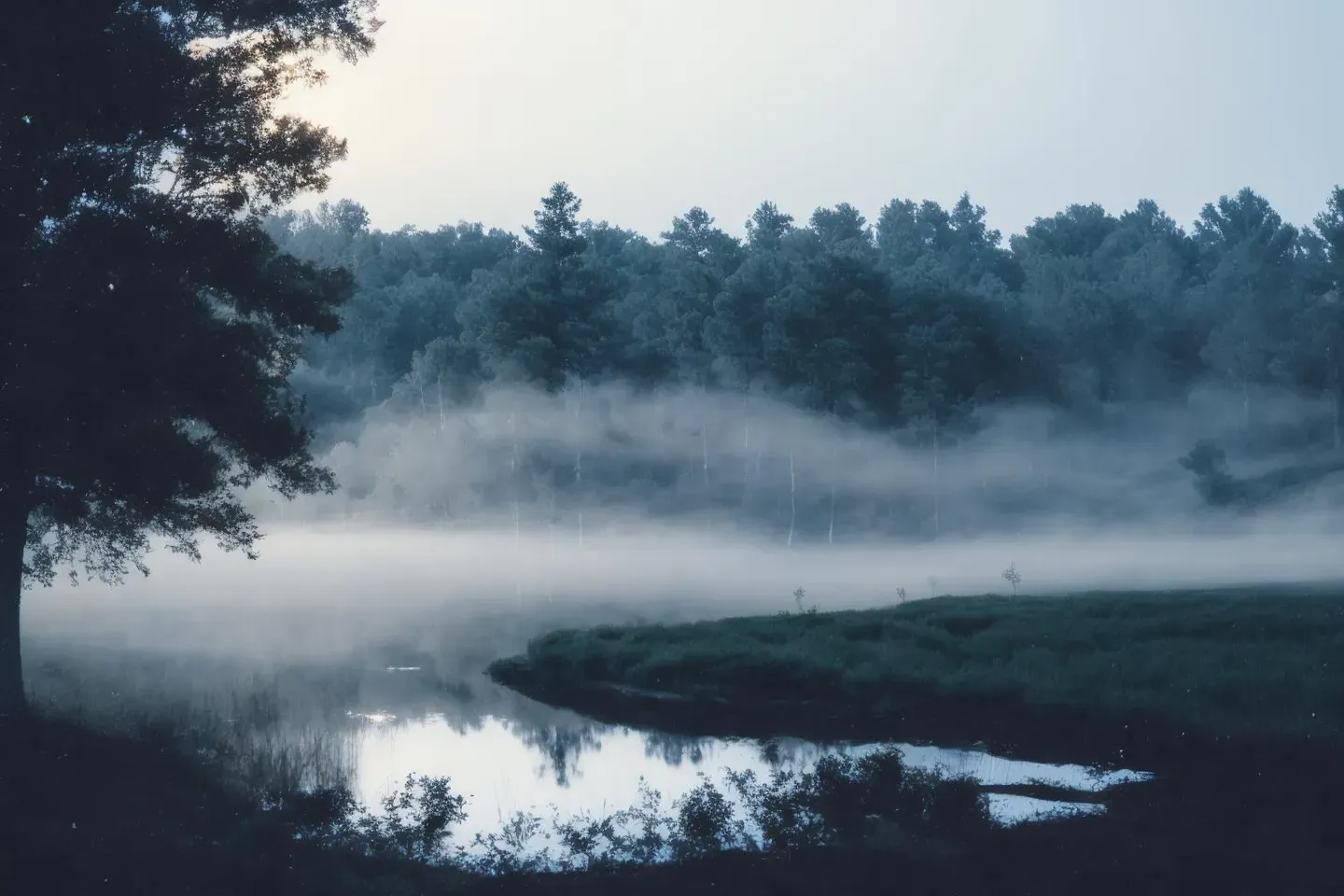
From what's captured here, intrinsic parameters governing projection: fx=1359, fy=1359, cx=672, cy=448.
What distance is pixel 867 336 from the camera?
7438 centimetres

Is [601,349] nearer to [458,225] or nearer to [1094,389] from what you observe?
[1094,389]

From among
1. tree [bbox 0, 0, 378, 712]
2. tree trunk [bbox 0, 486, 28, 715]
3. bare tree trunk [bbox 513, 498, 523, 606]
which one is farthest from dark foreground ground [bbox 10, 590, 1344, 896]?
bare tree trunk [bbox 513, 498, 523, 606]

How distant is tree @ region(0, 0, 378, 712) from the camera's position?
17.9 metres

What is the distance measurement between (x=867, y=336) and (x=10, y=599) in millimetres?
58881

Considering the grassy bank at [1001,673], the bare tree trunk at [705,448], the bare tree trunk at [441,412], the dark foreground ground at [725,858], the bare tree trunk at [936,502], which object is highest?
the bare tree trunk at [441,412]

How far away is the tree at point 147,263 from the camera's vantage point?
1791 cm

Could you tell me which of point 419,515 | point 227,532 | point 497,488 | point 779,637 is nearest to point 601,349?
point 497,488

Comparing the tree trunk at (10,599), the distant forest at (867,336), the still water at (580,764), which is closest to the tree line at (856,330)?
the distant forest at (867,336)

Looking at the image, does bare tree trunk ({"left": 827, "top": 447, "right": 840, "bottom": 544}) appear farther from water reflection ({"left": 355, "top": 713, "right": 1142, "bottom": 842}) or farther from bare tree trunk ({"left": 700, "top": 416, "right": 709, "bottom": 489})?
water reflection ({"left": 355, "top": 713, "right": 1142, "bottom": 842})

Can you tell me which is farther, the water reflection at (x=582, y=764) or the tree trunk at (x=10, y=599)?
the tree trunk at (x=10, y=599)

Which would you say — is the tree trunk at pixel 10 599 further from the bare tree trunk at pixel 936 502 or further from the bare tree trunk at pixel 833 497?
the bare tree trunk at pixel 936 502

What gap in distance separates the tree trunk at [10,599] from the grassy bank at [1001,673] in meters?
10.1

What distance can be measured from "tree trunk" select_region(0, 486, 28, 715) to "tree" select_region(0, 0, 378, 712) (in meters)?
0.04

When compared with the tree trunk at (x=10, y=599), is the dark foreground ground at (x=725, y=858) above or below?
below
